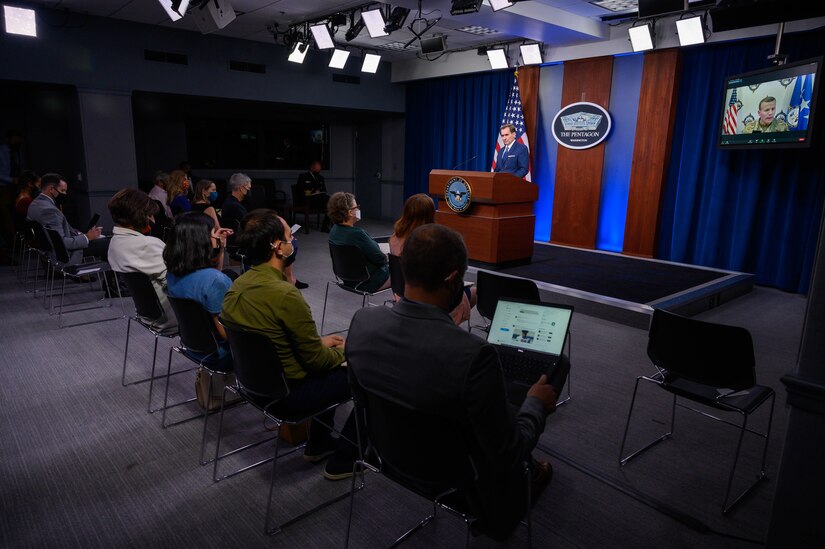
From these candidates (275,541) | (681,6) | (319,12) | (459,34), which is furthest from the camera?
(459,34)

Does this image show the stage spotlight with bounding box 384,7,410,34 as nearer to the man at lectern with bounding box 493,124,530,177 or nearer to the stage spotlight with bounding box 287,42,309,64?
the man at lectern with bounding box 493,124,530,177

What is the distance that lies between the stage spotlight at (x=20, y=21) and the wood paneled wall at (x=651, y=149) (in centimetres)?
825

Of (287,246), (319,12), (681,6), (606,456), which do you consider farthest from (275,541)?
(319,12)

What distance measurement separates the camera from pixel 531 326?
226 centimetres

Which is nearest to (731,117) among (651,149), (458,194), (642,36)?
(651,149)

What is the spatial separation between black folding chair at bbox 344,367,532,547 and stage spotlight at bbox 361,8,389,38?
19.8 ft

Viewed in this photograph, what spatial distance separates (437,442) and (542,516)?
42.8 inches

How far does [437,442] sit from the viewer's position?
1457mm

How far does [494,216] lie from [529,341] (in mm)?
3648

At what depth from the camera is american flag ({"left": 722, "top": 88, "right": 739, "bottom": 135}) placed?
237 inches

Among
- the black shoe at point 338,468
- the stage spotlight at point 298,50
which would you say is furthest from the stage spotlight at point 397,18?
the black shoe at point 338,468

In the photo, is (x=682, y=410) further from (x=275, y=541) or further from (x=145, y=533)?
(x=145, y=533)

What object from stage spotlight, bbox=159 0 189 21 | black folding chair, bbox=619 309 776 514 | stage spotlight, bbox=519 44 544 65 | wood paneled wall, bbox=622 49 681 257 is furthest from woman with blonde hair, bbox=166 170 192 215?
wood paneled wall, bbox=622 49 681 257

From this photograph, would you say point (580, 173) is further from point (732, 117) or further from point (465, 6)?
point (465, 6)
